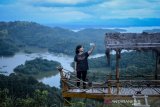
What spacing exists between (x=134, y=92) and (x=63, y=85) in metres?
1.79

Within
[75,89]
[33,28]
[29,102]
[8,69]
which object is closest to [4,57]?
[8,69]

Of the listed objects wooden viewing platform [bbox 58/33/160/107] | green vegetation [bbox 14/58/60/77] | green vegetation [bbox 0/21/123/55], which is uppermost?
green vegetation [bbox 0/21/123/55]

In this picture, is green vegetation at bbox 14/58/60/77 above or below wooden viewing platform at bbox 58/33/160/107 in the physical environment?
above

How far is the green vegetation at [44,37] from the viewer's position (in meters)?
99.9

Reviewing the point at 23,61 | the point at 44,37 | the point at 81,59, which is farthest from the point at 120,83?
the point at 44,37

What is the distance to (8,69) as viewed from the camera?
265ft

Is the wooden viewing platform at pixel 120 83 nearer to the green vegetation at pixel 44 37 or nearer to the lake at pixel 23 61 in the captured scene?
the lake at pixel 23 61

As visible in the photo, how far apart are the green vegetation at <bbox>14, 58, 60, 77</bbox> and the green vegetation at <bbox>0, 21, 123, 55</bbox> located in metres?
15.2

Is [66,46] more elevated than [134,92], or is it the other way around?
[66,46]

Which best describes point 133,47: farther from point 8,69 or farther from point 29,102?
point 8,69

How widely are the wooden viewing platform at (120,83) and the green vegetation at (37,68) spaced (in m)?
64.9

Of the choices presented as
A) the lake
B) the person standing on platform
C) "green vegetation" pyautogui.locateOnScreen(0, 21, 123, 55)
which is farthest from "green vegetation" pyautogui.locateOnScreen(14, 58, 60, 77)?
the person standing on platform

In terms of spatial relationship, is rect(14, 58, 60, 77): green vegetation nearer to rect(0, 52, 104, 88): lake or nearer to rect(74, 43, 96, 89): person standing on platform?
rect(0, 52, 104, 88): lake

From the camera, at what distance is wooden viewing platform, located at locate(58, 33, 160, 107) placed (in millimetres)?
8109
